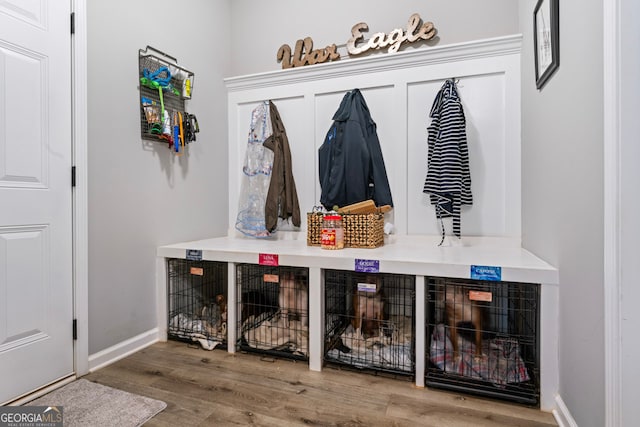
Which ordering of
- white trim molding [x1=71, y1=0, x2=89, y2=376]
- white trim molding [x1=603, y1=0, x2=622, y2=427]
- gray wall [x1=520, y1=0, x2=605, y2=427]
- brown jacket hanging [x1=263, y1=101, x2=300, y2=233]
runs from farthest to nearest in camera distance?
brown jacket hanging [x1=263, y1=101, x2=300, y2=233], white trim molding [x1=71, y1=0, x2=89, y2=376], gray wall [x1=520, y1=0, x2=605, y2=427], white trim molding [x1=603, y1=0, x2=622, y2=427]

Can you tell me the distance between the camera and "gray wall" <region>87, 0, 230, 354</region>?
183 centimetres

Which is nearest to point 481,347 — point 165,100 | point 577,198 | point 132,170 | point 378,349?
point 378,349

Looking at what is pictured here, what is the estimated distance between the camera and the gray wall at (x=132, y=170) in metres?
1.83

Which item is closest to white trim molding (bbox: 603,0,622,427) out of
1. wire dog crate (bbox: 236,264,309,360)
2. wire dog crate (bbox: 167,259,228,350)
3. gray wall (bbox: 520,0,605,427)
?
gray wall (bbox: 520,0,605,427)

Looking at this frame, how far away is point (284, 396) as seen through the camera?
155cm

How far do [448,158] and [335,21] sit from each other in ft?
4.82

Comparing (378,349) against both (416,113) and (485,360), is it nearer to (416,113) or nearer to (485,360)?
(485,360)

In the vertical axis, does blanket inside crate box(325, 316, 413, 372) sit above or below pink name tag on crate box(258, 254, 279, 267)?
below

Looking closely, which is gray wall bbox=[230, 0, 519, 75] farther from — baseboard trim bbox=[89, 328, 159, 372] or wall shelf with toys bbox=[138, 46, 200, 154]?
baseboard trim bbox=[89, 328, 159, 372]

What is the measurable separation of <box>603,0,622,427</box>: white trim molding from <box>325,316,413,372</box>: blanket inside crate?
0.92m

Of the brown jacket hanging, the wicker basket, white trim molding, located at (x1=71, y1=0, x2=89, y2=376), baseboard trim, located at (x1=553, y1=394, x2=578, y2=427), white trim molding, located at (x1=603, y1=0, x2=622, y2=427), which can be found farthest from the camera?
the brown jacket hanging

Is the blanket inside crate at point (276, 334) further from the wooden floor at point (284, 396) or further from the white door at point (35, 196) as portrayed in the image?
the white door at point (35, 196)

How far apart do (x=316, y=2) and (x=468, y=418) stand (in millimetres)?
2952

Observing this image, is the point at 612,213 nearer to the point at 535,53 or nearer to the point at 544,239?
the point at 544,239
